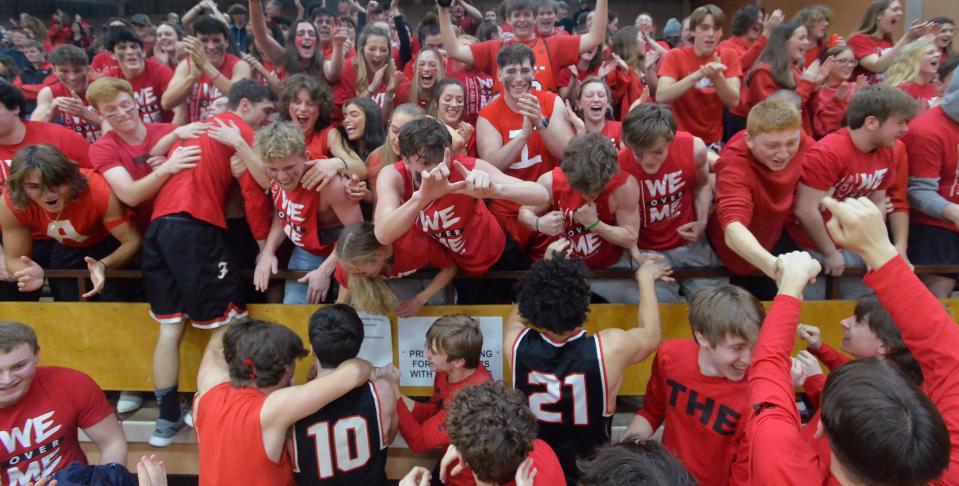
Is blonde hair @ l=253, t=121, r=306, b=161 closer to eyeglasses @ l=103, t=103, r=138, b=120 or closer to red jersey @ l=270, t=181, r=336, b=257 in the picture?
red jersey @ l=270, t=181, r=336, b=257

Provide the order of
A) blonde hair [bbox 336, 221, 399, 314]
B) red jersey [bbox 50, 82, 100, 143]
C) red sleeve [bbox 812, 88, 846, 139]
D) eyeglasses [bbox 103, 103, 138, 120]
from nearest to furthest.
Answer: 1. blonde hair [bbox 336, 221, 399, 314]
2. eyeglasses [bbox 103, 103, 138, 120]
3. red sleeve [bbox 812, 88, 846, 139]
4. red jersey [bbox 50, 82, 100, 143]

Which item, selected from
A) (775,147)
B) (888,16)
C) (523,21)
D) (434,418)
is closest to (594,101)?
(775,147)

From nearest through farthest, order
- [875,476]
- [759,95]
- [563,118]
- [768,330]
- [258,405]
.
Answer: [875,476] → [768,330] → [258,405] → [563,118] → [759,95]

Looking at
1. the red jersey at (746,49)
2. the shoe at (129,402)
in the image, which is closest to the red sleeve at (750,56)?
the red jersey at (746,49)

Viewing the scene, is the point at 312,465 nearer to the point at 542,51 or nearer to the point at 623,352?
the point at 623,352

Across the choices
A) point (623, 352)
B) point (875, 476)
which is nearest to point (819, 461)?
point (875, 476)

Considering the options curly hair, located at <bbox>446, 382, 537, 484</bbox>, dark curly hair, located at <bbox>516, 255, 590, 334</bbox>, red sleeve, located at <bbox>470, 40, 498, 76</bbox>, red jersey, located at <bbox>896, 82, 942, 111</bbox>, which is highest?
red sleeve, located at <bbox>470, 40, 498, 76</bbox>

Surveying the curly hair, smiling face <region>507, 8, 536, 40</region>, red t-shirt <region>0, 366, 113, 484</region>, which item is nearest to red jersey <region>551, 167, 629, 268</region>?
the curly hair

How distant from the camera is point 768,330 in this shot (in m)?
1.82

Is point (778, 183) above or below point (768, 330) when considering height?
above

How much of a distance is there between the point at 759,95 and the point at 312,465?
434cm

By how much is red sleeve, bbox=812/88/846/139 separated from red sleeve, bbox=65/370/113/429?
5.19 m

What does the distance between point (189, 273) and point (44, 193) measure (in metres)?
0.81

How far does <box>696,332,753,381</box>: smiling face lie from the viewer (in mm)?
2395
